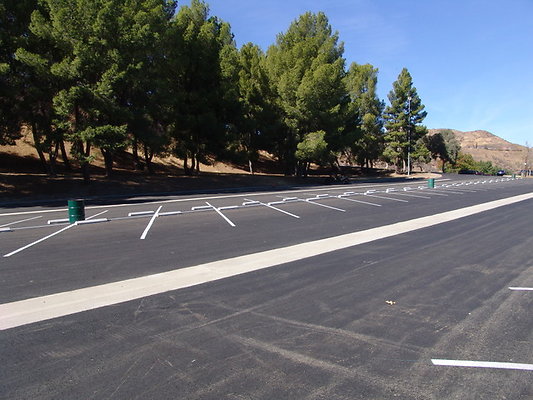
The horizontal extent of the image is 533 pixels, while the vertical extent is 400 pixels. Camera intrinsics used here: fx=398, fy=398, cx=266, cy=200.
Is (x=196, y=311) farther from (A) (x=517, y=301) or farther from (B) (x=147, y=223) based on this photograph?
(B) (x=147, y=223)

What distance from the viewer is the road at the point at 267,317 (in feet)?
11.1

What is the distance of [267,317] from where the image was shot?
4812 mm

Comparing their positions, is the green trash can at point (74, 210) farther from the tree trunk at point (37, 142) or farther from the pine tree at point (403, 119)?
the pine tree at point (403, 119)

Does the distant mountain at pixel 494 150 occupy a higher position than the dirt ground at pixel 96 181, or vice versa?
the distant mountain at pixel 494 150

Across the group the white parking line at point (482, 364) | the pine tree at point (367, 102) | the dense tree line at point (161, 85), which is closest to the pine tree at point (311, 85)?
the dense tree line at point (161, 85)

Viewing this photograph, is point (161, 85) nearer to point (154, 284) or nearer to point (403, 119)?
point (154, 284)

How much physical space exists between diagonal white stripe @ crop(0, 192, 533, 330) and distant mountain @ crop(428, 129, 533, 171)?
88135 mm

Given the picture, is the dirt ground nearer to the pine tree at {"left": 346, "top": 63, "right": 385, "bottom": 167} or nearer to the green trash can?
the green trash can

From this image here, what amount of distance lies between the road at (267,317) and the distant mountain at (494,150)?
291ft

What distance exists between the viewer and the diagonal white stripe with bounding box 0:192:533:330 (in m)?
5.05

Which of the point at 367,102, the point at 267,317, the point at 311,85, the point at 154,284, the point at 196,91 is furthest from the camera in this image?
the point at 367,102

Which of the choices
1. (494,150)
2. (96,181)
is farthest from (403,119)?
(494,150)

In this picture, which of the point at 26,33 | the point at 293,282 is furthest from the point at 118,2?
the point at 293,282

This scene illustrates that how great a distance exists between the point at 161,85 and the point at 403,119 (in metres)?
44.8
